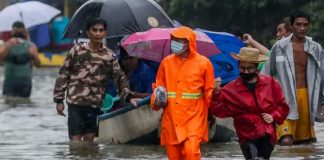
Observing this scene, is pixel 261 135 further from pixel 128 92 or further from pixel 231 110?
pixel 128 92

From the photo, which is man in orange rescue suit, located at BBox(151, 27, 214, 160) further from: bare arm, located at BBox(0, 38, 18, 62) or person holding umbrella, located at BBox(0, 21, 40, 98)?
bare arm, located at BBox(0, 38, 18, 62)

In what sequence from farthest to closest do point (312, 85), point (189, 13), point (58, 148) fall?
point (189, 13), point (58, 148), point (312, 85)

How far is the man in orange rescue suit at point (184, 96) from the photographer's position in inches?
369

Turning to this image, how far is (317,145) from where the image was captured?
1251 centimetres

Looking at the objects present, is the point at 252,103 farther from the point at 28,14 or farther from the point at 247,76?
the point at 28,14

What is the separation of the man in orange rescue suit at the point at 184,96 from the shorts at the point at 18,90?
12943 millimetres

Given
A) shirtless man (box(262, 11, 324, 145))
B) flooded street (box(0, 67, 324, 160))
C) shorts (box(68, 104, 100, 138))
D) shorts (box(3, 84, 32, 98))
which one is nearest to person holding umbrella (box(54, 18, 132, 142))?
shorts (box(68, 104, 100, 138))

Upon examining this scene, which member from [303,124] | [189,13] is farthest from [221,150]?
[189,13]

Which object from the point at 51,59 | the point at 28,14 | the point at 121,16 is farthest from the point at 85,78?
the point at 51,59

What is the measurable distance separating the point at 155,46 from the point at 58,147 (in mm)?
1820

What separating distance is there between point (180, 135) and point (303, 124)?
9.80 ft

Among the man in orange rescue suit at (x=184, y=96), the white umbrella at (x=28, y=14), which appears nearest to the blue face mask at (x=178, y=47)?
the man in orange rescue suit at (x=184, y=96)

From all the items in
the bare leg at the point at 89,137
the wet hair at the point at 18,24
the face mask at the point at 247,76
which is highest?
the face mask at the point at 247,76

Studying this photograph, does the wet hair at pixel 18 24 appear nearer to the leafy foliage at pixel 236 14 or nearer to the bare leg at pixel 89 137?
the leafy foliage at pixel 236 14
